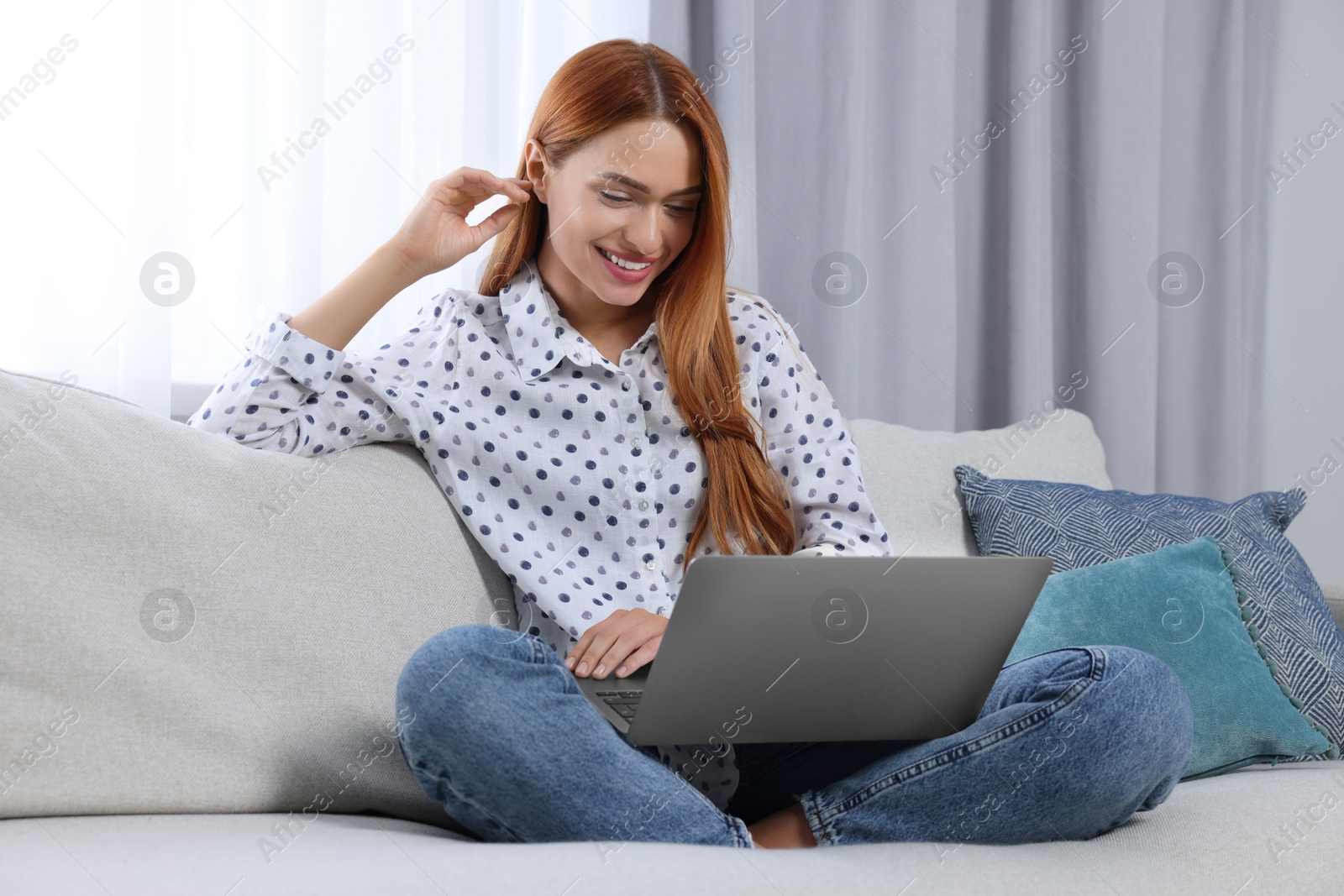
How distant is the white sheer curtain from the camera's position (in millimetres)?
1335

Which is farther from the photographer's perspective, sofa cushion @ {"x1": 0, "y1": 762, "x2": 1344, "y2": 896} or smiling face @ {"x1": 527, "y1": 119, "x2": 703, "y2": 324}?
smiling face @ {"x1": 527, "y1": 119, "x2": 703, "y2": 324}

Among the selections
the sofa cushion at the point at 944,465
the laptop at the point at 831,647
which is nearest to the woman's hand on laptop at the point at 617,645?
the laptop at the point at 831,647

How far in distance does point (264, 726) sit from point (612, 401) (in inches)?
20.3

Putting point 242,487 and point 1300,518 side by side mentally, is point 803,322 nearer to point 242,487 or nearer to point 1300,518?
point 242,487

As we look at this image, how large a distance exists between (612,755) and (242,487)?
45 cm

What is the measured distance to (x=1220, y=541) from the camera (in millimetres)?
1446

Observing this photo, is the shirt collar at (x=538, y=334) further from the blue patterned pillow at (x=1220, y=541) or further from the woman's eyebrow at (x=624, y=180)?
the blue patterned pillow at (x=1220, y=541)

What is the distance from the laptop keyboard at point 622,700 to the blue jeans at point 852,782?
0.05 metres

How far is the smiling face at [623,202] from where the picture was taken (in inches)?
48.0

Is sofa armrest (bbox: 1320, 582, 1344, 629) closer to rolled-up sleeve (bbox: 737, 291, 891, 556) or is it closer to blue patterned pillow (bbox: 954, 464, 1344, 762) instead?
blue patterned pillow (bbox: 954, 464, 1344, 762)

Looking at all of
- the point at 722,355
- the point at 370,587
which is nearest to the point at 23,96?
the point at 370,587

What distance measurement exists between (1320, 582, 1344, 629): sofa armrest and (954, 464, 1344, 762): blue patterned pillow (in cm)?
10

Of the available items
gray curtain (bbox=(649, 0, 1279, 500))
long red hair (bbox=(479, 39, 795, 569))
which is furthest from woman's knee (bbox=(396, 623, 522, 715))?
gray curtain (bbox=(649, 0, 1279, 500))

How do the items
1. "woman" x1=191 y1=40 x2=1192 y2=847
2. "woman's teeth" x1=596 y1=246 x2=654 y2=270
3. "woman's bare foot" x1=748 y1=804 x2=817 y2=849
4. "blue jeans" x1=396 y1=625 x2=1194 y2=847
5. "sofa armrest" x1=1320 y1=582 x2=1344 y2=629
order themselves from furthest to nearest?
"sofa armrest" x1=1320 y1=582 x2=1344 y2=629, "woman's teeth" x1=596 y1=246 x2=654 y2=270, "woman" x1=191 y1=40 x2=1192 y2=847, "woman's bare foot" x1=748 y1=804 x2=817 y2=849, "blue jeans" x1=396 y1=625 x2=1194 y2=847
